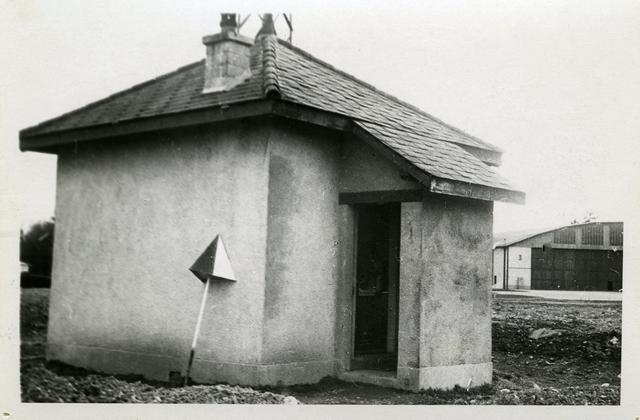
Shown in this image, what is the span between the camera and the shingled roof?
9.70 m

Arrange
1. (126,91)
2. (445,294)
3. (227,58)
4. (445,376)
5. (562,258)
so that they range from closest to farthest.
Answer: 1. (227,58)
2. (445,376)
3. (445,294)
4. (126,91)
5. (562,258)

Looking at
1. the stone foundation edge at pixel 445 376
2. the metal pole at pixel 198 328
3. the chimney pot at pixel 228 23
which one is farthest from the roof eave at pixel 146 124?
the stone foundation edge at pixel 445 376

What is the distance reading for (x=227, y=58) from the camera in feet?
32.9

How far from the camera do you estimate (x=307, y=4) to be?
9.60 meters

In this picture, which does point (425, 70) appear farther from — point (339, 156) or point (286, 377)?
point (286, 377)

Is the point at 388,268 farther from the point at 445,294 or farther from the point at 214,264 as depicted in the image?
the point at 214,264

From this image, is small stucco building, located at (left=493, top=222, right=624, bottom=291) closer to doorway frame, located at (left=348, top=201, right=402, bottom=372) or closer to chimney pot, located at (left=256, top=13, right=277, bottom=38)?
doorway frame, located at (left=348, top=201, right=402, bottom=372)

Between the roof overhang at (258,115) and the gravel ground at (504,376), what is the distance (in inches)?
78.5

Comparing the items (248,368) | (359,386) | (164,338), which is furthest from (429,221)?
(164,338)

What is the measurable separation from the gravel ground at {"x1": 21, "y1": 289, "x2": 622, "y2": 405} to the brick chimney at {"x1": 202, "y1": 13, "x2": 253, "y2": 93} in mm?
3544

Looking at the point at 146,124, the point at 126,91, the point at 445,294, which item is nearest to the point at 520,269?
the point at 445,294

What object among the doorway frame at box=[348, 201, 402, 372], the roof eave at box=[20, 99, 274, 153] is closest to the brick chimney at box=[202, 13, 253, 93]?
the roof eave at box=[20, 99, 274, 153]

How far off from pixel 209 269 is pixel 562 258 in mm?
4957

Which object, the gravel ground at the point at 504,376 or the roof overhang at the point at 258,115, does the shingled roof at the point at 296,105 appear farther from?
the gravel ground at the point at 504,376
